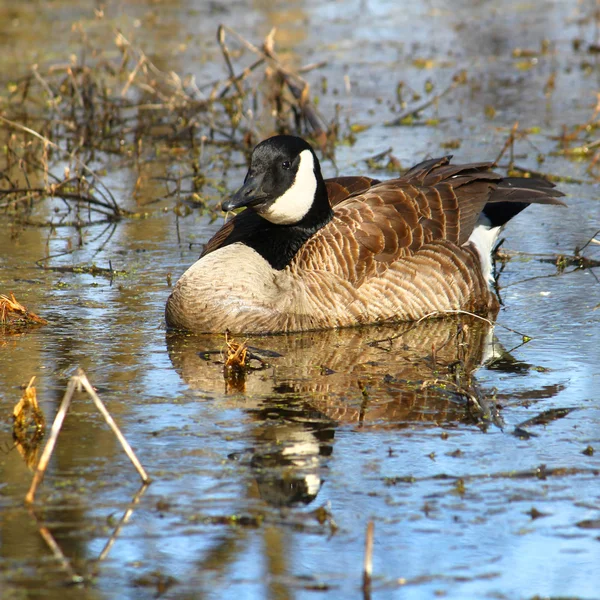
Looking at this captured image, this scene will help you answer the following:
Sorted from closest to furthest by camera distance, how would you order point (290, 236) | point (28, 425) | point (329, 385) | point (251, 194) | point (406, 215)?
point (28, 425), point (329, 385), point (251, 194), point (290, 236), point (406, 215)

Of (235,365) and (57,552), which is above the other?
(235,365)

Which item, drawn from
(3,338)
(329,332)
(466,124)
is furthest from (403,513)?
(466,124)

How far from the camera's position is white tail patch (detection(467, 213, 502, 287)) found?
7.44m

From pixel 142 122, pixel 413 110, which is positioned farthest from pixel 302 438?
pixel 413 110

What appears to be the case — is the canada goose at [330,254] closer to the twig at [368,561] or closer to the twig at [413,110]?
the twig at [368,561]

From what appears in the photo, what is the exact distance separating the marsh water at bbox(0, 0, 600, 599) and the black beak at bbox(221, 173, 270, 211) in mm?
817

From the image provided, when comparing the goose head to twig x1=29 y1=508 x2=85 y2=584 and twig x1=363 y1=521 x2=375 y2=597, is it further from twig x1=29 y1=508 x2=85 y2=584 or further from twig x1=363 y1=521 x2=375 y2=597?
twig x1=363 y1=521 x2=375 y2=597

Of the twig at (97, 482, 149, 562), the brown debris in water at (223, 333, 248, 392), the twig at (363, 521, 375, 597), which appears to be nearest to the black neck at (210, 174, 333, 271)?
the brown debris in water at (223, 333, 248, 392)

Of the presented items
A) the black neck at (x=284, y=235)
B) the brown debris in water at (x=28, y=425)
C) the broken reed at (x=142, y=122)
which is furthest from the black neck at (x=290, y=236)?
→ the broken reed at (x=142, y=122)

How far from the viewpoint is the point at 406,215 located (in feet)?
23.0

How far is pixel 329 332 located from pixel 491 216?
168cm

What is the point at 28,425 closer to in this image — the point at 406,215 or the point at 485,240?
the point at 406,215

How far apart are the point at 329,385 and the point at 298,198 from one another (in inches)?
61.6

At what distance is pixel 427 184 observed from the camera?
7301 mm
